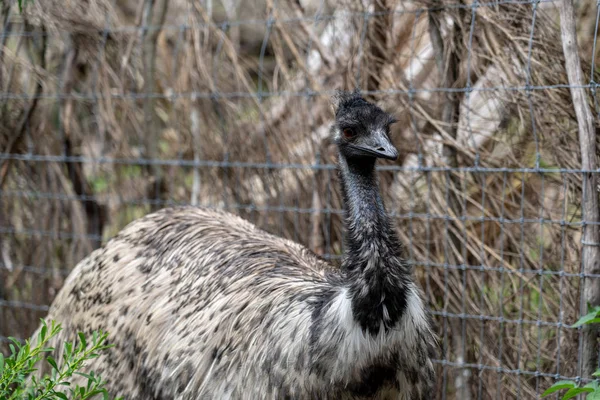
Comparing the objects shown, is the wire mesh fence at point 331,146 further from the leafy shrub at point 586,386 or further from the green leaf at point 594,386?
the green leaf at point 594,386

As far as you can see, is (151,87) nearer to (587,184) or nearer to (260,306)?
(260,306)

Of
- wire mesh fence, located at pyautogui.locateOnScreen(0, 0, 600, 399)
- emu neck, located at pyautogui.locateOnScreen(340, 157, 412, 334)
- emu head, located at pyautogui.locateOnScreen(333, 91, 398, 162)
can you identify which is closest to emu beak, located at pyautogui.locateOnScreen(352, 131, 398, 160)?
emu head, located at pyautogui.locateOnScreen(333, 91, 398, 162)

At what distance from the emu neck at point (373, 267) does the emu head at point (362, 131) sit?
0.17m

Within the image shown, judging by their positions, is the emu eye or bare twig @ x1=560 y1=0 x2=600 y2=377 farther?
bare twig @ x1=560 y1=0 x2=600 y2=377

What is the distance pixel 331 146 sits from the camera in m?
5.23

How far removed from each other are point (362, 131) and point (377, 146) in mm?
129

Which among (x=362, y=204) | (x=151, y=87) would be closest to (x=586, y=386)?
(x=362, y=204)

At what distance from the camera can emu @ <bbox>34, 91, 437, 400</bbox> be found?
9.64ft

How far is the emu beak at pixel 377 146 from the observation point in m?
3.08

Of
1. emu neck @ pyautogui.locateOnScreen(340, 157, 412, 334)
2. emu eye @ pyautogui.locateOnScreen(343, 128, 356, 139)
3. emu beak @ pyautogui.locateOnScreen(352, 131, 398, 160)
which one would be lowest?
emu neck @ pyautogui.locateOnScreen(340, 157, 412, 334)

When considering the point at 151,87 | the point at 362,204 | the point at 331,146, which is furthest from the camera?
the point at 151,87

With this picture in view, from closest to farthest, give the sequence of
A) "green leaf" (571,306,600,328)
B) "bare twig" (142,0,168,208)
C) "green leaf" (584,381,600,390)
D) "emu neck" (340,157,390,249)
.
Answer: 1. "emu neck" (340,157,390,249)
2. "green leaf" (584,381,600,390)
3. "green leaf" (571,306,600,328)
4. "bare twig" (142,0,168,208)

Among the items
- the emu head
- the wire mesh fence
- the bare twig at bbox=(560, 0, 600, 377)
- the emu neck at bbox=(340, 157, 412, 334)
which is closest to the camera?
the emu neck at bbox=(340, 157, 412, 334)

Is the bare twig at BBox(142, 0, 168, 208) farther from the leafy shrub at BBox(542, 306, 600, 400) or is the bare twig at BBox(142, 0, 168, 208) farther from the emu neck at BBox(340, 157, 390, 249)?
the leafy shrub at BBox(542, 306, 600, 400)
